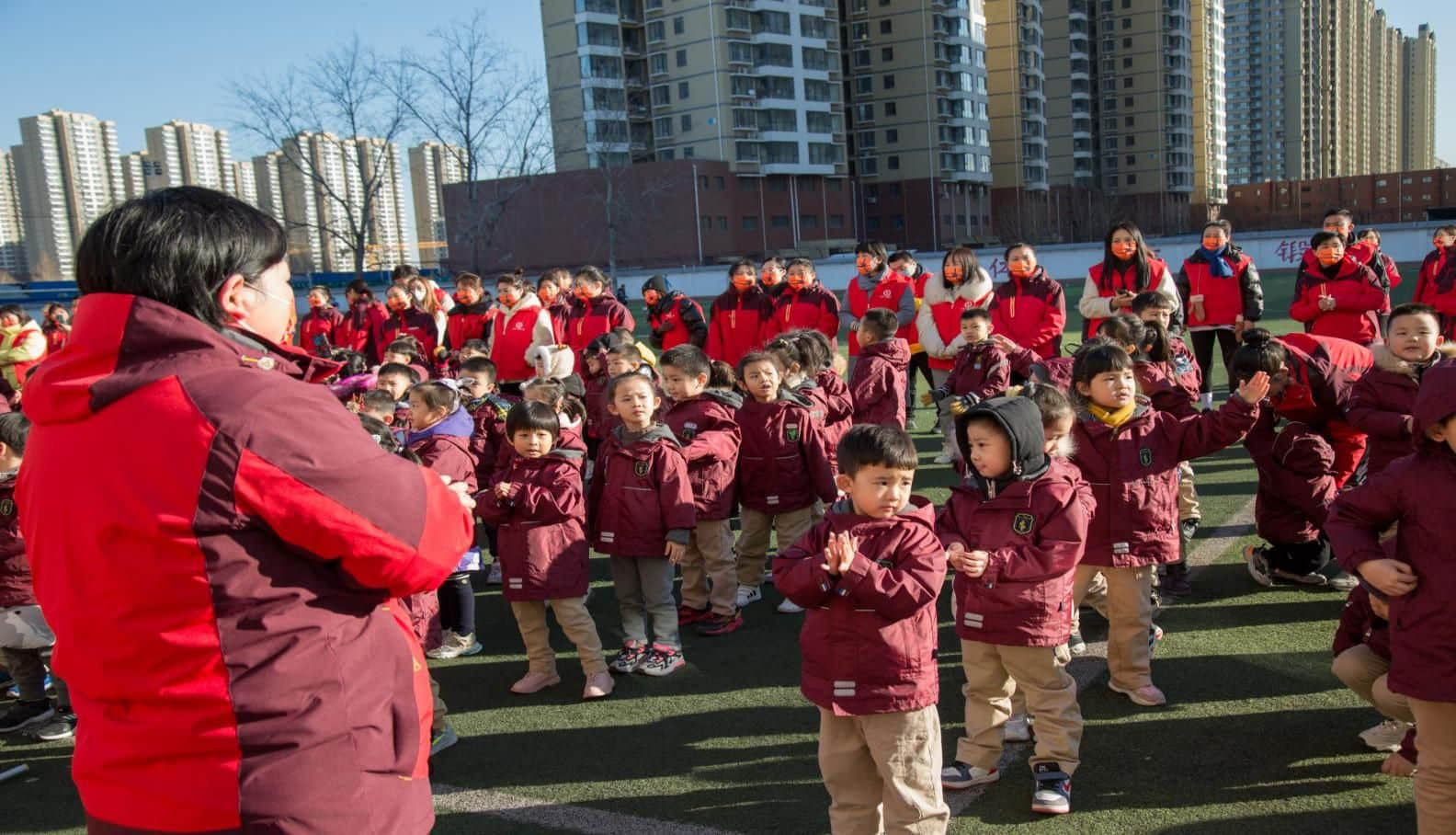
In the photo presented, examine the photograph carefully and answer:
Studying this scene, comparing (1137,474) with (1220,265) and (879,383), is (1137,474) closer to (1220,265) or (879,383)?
(879,383)

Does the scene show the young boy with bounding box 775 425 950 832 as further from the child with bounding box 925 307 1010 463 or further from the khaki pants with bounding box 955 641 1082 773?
the child with bounding box 925 307 1010 463

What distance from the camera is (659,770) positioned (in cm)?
436

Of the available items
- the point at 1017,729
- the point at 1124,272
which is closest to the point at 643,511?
the point at 1017,729

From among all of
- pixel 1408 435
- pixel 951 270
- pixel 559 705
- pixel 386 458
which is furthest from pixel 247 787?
pixel 951 270

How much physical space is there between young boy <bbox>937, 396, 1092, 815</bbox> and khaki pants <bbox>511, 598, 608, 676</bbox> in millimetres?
2008

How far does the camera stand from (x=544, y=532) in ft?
17.1

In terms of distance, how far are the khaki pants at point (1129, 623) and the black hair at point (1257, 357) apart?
107cm

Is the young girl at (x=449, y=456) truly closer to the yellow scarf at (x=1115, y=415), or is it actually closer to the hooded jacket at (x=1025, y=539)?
the hooded jacket at (x=1025, y=539)

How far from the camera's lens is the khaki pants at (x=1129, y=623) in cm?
457

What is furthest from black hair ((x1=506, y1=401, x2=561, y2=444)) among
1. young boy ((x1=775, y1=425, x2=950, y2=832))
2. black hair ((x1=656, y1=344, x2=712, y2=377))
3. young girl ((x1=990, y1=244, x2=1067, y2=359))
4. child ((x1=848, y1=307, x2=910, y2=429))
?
young girl ((x1=990, y1=244, x2=1067, y2=359))

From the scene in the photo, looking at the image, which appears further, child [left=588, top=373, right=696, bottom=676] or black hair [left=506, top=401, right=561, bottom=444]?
child [left=588, top=373, right=696, bottom=676]

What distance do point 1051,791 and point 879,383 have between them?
173 inches

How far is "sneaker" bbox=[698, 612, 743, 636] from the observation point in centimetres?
607

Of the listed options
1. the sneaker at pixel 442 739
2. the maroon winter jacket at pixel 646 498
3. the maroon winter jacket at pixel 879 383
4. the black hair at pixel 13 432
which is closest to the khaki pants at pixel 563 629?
the maroon winter jacket at pixel 646 498
